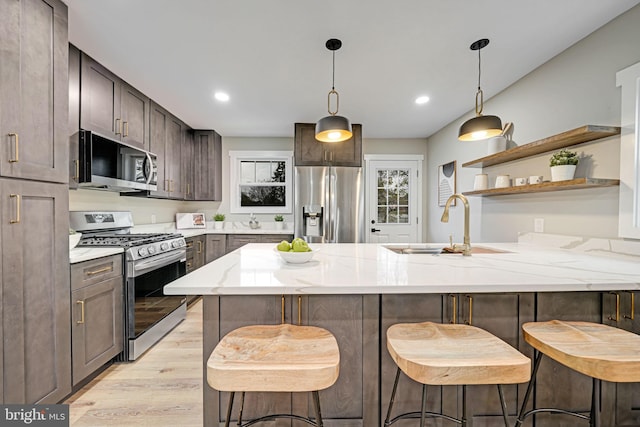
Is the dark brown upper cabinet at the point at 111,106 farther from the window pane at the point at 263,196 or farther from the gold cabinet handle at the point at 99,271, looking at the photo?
the window pane at the point at 263,196

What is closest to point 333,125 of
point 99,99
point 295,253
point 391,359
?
point 295,253

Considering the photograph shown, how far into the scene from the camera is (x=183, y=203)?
4.60 metres

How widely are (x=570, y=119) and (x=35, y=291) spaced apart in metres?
3.61

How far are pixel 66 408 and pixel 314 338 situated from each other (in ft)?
5.12

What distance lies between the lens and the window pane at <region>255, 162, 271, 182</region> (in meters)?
4.66

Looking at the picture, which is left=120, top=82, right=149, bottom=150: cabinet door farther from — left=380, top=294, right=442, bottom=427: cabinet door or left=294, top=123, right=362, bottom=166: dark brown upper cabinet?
left=380, top=294, right=442, bottom=427: cabinet door

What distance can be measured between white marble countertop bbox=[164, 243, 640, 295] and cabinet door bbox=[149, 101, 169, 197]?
2.25m

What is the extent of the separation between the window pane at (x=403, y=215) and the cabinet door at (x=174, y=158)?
3.38 metres

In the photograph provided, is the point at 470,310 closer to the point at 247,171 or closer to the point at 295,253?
the point at 295,253

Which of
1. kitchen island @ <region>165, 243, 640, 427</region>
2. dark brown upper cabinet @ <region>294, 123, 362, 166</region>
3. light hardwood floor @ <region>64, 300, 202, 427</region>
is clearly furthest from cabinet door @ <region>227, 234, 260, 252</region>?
kitchen island @ <region>165, 243, 640, 427</region>

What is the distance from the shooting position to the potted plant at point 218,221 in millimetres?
4535

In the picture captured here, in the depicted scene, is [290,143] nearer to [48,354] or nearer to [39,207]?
[39,207]

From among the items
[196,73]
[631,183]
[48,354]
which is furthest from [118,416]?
[631,183]

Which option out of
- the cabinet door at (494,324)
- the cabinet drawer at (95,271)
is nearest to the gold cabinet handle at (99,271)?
the cabinet drawer at (95,271)
